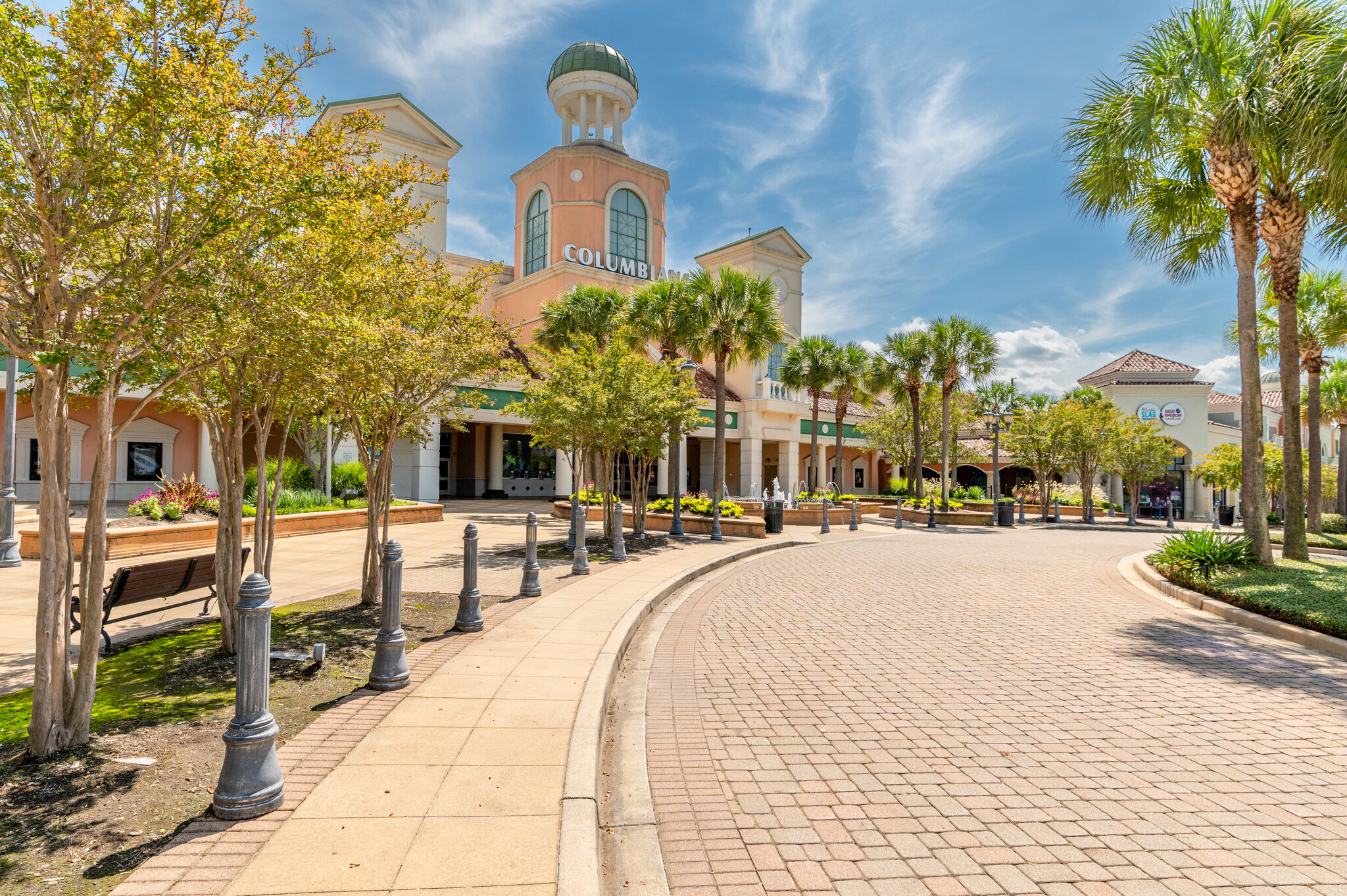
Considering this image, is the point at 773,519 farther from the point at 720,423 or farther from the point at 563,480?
the point at 563,480

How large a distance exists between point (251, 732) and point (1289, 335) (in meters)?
17.8

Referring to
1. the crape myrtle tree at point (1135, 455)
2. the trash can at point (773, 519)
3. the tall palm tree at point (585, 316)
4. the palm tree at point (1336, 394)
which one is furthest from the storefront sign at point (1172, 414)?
the tall palm tree at point (585, 316)

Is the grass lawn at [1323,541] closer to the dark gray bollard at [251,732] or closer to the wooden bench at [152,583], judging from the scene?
the dark gray bollard at [251,732]

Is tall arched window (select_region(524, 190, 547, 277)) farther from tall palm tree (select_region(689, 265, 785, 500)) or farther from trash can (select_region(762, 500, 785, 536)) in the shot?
trash can (select_region(762, 500, 785, 536))

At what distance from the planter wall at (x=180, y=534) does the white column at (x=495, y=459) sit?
621 inches

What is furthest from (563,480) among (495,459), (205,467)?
(205,467)

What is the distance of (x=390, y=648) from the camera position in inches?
224

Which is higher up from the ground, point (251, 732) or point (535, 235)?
point (535, 235)

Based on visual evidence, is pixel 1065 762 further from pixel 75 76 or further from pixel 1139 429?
pixel 1139 429

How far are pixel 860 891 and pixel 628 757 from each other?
77.2 inches

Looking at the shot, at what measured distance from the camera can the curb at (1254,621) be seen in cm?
810

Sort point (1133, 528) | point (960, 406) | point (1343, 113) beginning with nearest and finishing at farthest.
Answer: point (1343, 113) < point (1133, 528) < point (960, 406)

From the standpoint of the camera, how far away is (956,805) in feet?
13.3

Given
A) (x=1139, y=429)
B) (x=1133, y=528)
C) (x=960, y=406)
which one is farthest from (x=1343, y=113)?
(x=960, y=406)
